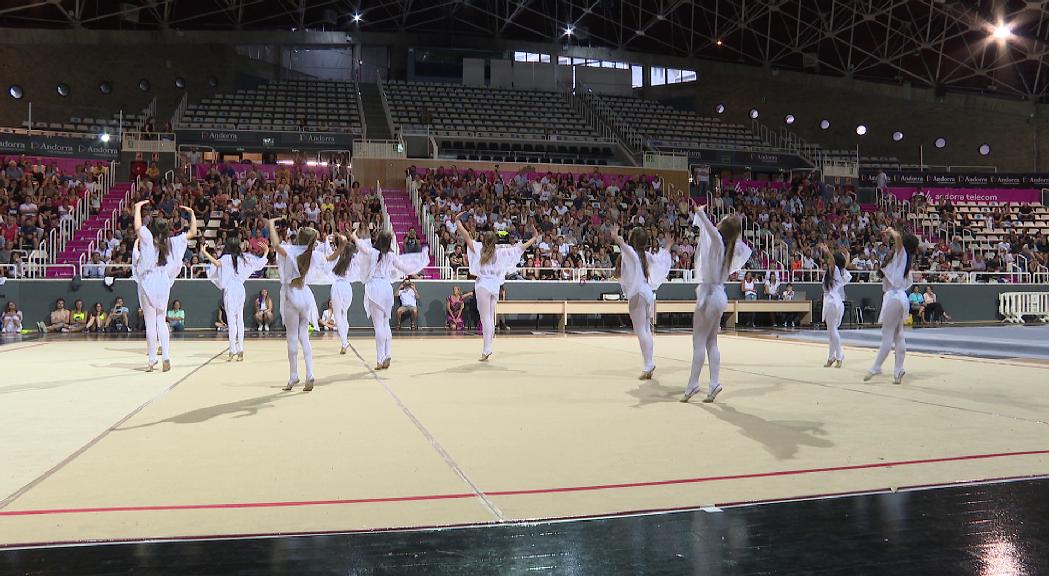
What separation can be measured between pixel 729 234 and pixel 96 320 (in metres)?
17.7

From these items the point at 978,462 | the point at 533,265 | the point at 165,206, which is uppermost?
the point at 165,206

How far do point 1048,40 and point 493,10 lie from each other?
2689cm

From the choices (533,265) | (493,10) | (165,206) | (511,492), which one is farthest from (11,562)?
(493,10)

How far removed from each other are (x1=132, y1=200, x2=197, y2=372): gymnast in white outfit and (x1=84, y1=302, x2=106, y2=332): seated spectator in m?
10.2

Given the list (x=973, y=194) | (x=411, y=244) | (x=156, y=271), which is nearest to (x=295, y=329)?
(x=156, y=271)

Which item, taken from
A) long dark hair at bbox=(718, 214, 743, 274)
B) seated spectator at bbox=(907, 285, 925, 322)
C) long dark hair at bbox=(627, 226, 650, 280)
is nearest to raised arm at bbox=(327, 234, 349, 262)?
long dark hair at bbox=(627, 226, 650, 280)

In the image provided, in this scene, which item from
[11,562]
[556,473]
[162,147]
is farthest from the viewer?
[162,147]

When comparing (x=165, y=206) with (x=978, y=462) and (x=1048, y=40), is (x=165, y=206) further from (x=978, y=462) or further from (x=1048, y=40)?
(x=1048, y=40)

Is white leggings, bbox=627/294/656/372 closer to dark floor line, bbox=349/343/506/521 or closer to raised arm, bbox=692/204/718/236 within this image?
raised arm, bbox=692/204/718/236

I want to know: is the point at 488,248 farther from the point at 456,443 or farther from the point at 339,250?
the point at 456,443

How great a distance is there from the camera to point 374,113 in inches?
1535

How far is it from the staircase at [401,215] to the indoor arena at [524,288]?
0.17 m

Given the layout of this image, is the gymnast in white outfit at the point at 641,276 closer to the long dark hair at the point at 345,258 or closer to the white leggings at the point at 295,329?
the long dark hair at the point at 345,258

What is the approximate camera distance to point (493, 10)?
145 ft
